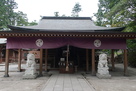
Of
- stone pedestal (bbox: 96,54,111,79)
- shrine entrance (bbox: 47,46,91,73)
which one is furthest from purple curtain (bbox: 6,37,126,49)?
shrine entrance (bbox: 47,46,91,73)

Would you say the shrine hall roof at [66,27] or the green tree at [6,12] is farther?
the green tree at [6,12]

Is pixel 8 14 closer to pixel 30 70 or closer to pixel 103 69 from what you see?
pixel 30 70

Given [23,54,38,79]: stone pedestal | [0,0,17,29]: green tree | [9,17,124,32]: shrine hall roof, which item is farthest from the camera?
[0,0,17,29]: green tree

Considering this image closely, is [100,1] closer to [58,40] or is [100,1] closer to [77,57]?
[77,57]

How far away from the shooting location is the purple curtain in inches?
299

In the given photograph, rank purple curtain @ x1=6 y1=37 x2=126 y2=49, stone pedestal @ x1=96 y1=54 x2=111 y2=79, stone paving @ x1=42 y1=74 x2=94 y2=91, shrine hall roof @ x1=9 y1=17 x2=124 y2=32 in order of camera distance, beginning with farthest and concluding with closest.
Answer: shrine hall roof @ x1=9 y1=17 x2=124 y2=32, purple curtain @ x1=6 y1=37 x2=126 y2=49, stone pedestal @ x1=96 y1=54 x2=111 y2=79, stone paving @ x1=42 y1=74 x2=94 y2=91

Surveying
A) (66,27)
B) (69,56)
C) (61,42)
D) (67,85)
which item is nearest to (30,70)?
(61,42)

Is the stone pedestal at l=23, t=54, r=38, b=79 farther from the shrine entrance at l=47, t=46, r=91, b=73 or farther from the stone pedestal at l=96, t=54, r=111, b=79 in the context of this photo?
the shrine entrance at l=47, t=46, r=91, b=73

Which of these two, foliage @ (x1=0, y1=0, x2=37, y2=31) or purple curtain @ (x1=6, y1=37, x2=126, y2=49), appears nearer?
purple curtain @ (x1=6, y1=37, x2=126, y2=49)

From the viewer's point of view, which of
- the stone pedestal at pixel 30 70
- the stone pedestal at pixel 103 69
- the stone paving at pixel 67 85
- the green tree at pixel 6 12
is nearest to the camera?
the stone paving at pixel 67 85

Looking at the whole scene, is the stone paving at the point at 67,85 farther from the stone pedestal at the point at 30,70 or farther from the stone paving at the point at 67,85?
the stone pedestal at the point at 30,70

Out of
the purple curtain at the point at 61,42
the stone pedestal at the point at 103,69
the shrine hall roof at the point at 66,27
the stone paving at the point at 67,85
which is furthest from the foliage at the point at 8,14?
the stone pedestal at the point at 103,69

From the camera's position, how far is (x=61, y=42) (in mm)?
7680

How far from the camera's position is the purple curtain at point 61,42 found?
7.60 meters
